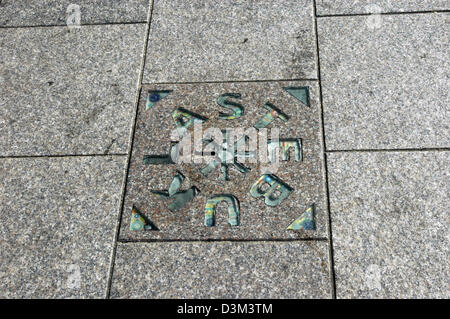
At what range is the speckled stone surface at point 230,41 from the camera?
396cm

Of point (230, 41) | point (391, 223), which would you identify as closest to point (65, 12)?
point (230, 41)

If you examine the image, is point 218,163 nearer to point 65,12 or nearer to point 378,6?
point 378,6

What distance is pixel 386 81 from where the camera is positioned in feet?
12.4

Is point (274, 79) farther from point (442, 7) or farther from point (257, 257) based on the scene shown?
point (442, 7)

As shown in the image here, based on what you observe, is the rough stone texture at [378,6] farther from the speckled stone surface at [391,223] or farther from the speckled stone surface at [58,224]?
the speckled stone surface at [58,224]

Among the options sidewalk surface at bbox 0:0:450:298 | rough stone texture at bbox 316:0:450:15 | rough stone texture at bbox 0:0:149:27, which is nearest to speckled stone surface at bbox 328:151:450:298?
sidewalk surface at bbox 0:0:450:298

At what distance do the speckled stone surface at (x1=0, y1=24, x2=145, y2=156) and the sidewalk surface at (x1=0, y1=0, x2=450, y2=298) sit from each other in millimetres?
15

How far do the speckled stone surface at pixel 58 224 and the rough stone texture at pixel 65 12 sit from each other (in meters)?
1.70

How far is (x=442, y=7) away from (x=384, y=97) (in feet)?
4.56

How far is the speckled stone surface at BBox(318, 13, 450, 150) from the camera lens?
3.51 meters

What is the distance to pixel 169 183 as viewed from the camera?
3383mm

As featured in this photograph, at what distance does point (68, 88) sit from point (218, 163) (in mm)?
1610

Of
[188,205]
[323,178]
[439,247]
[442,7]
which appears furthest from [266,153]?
[442,7]

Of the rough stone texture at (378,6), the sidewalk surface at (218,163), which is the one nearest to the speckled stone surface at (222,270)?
the sidewalk surface at (218,163)
